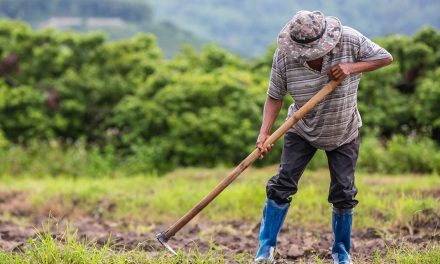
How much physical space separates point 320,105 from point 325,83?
0.48 feet

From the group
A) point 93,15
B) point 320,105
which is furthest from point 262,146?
point 93,15

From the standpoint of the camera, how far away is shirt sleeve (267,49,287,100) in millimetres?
4625

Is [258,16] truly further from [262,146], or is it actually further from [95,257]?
[95,257]

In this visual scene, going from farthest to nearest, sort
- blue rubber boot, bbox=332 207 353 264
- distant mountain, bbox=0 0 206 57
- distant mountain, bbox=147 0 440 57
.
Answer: distant mountain, bbox=0 0 206 57 < distant mountain, bbox=147 0 440 57 < blue rubber boot, bbox=332 207 353 264

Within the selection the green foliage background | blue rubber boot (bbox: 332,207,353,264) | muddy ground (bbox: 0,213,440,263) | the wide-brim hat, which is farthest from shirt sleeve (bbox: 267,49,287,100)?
the green foliage background

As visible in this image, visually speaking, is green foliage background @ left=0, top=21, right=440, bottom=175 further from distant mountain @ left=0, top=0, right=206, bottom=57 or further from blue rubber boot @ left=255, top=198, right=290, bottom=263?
distant mountain @ left=0, top=0, right=206, bottom=57

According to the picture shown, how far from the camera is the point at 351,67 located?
4.46 metres

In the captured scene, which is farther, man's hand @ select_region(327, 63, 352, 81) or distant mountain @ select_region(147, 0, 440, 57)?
distant mountain @ select_region(147, 0, 440, 57)

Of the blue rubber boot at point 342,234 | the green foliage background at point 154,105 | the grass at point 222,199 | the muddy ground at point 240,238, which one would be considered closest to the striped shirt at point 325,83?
the blue rubber boot at point 342,234

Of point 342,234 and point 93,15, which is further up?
point 342,234

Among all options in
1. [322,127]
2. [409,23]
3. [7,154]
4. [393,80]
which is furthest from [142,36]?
[409,23]

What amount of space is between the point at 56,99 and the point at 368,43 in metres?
11.5

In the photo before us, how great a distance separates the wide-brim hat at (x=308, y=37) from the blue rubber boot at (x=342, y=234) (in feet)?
3.68

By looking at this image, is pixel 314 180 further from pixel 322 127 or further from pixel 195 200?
pixel 322 127
